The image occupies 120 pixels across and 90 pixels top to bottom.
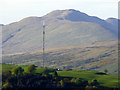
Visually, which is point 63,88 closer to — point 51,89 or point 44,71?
point 51,89

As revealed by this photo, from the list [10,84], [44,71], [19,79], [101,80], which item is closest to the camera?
[10,84]

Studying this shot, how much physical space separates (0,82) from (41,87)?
11.1 metres

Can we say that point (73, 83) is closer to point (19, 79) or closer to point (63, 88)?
point (63, 88)

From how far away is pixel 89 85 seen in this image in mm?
89188

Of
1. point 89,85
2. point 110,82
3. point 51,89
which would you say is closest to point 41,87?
point 51,89

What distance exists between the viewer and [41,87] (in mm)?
82000

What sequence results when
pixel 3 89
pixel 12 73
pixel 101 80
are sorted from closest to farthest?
pixel 3 89, pixel 12 73, pixel 101 80

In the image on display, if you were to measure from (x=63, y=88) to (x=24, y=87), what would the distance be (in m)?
10.9

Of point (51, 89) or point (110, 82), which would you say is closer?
point (51, 89)

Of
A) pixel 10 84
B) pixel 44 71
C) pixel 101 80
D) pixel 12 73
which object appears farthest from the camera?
pixel 44 71

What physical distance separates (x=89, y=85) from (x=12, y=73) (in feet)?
77.4

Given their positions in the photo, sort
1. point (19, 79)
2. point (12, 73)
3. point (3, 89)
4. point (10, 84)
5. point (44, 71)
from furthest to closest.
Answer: point (44, 71)
point (12, 73)
point (19, 79)
point (10, 84)
point (3, 89)

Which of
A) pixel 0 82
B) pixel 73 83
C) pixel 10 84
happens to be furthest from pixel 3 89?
pixel 73 83

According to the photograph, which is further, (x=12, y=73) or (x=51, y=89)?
(x=12, y=73)
